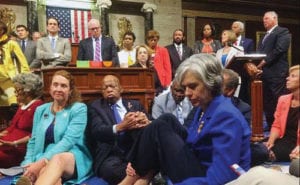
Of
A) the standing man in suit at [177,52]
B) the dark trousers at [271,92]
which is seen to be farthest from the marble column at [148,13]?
the dark trousers at [271,92]

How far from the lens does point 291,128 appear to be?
3.55 m

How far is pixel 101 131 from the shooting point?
338 centimetres

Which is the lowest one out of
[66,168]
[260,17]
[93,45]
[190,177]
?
[66,168]

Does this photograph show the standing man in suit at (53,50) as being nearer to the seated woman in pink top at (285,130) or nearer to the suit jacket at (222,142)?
the seated woman in pink top at (285,130)

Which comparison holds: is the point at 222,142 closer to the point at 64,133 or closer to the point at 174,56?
the point at 64,133

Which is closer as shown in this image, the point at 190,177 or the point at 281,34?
the point at 190,177

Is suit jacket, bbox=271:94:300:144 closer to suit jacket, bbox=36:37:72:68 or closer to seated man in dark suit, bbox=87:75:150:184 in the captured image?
seated man in dark suit, bbox=87:75:150:184

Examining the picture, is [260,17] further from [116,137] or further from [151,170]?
[151,170]

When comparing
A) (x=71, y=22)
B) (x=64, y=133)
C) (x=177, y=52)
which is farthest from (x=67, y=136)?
(x=71, y=22)

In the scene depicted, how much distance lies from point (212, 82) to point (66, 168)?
1537 mm

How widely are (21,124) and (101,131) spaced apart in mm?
864

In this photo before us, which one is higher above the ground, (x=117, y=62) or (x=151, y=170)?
(x=117, y=62)

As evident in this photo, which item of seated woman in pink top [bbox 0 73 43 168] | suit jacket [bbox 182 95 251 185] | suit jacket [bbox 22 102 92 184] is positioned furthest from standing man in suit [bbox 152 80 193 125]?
suit jacket [bbox 182 95 251 185]

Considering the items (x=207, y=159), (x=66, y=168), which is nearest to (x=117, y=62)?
(x=66, y=168)
